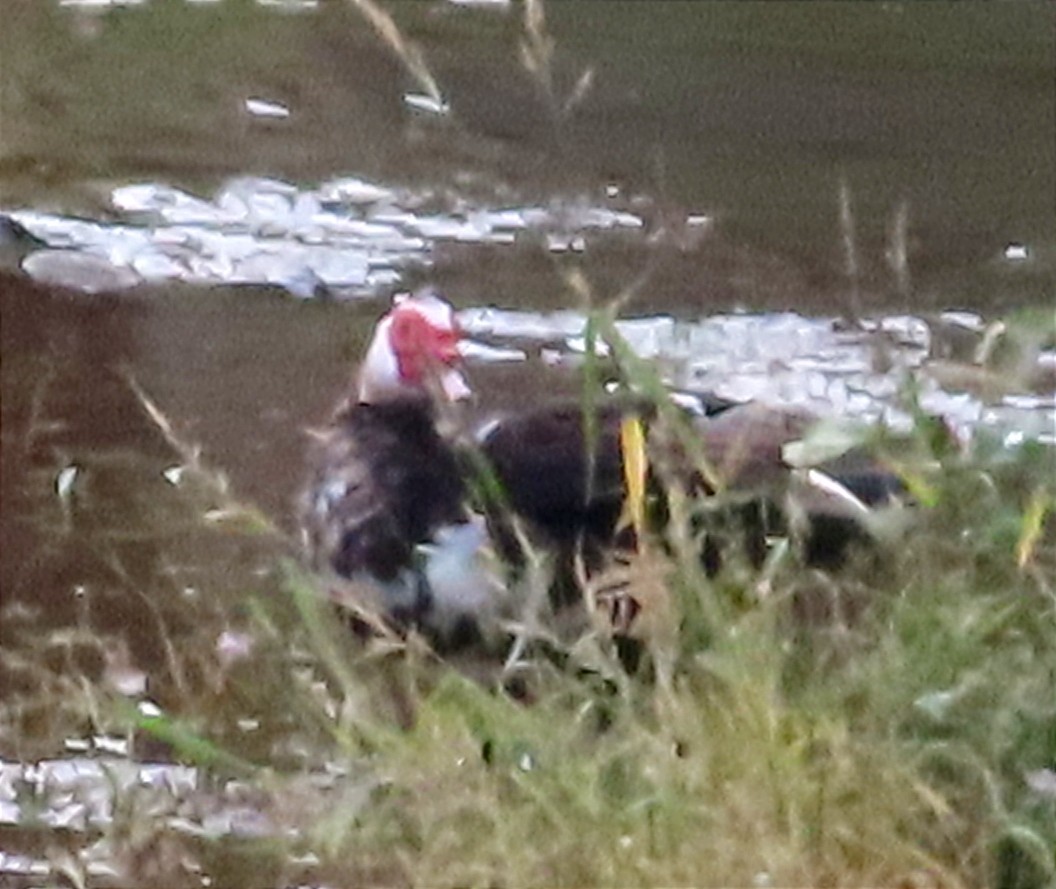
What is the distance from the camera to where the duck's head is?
1.61m

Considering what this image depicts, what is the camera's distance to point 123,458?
1.79 metres

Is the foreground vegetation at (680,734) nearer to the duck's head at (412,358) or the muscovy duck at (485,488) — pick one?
the muscovy duck at (485,488)

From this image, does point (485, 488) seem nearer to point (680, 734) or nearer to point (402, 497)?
point (402, 497)

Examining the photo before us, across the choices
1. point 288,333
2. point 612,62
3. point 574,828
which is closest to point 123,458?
point 288,333

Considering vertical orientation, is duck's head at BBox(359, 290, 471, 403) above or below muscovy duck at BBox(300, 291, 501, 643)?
above

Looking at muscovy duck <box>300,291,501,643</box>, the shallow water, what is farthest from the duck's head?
the shallow water

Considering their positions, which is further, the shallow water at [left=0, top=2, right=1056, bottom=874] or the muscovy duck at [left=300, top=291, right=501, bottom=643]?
the shallow water at [left=0, top=2, right=1056, bottom=874]

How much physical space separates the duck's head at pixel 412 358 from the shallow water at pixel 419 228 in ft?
0.34

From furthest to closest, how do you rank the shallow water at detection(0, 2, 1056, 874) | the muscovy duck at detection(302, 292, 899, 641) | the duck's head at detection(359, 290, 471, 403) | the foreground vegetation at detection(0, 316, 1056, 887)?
1. the shallow water at detection(0, 2, 1056, 874)
2. the duck's head at detection(359, 290, 471, 403)
3. the muscovy duck at detection(302, 292, 899, 641)
4. the foreground vegetation at detection(0, 316, 1056, 887)

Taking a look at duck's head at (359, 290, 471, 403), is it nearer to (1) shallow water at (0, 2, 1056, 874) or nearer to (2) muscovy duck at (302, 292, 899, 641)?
(2) muscovy duck at (302, 292, 899, 641)

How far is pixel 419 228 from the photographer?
6.88 feet

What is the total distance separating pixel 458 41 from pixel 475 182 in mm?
317

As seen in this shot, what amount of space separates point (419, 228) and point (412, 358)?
49 centimetres

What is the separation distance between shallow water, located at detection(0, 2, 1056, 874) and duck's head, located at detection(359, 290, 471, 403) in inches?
4.1
